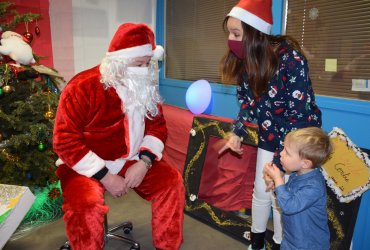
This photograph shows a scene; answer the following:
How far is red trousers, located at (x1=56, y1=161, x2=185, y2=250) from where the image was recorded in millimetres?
1591

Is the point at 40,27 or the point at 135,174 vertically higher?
the point at 40,27

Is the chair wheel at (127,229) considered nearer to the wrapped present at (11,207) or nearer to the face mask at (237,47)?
the wrapped present at (11,207)

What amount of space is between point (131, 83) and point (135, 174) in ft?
1.68

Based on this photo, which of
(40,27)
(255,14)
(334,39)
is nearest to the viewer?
(255,14)

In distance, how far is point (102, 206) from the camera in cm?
164

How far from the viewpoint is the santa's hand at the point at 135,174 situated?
1787 millimetres

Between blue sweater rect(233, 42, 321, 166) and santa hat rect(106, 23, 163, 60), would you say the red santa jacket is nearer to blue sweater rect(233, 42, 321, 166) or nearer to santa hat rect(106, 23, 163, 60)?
santa hat rect(106, 23, 163, 60)

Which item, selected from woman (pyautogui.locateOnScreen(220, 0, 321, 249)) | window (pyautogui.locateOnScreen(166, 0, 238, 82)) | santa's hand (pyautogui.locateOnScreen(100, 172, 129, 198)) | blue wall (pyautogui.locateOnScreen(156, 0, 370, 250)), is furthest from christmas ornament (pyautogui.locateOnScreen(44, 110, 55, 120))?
blue wall (pyautogui.locateOnScreen(156, 0, 370, 250))

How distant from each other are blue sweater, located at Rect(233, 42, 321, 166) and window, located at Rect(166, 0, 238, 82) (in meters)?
1.43

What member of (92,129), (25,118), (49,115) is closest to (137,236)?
(92,129)

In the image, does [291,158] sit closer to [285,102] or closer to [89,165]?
[285,102]

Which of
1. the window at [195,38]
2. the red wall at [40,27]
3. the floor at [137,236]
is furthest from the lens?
the window at [195,38]

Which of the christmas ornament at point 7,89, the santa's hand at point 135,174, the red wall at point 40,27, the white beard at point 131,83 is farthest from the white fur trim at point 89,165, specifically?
the red wall at point 40,27

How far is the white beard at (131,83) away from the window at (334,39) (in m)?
1.18
